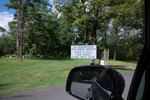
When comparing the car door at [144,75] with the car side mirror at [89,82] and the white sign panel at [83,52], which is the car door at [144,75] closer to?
the car side mirror at [89,82]

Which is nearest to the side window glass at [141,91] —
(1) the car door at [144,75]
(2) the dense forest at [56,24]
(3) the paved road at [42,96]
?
(1) the car door at [144,75]

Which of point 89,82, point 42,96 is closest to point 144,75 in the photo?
point 89,82

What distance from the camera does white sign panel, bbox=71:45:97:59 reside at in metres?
20.9

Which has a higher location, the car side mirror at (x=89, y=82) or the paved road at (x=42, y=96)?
the car side mirror at (x=89, y=82)

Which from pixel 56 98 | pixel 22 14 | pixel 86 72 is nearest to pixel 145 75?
pixel 86 72

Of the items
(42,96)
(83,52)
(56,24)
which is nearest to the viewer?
(42,96)

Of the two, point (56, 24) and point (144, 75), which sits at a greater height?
point (56, 24)

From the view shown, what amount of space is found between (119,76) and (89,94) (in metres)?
0.60

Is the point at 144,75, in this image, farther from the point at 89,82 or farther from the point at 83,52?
the point at 83,52

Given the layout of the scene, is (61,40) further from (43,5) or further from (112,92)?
(112,92)

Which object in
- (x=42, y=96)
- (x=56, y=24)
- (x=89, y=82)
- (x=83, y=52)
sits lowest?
(x=42, y=96)

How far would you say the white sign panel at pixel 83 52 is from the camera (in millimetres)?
20891

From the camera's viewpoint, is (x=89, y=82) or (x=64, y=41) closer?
(x=89, y=82)

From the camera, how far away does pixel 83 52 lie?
69.3 ft
